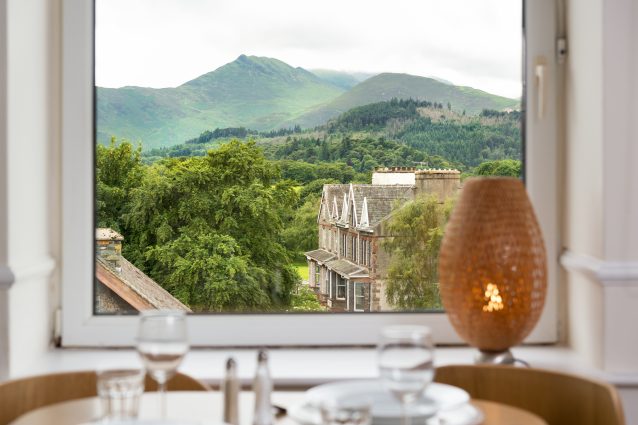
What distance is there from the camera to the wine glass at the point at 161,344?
50.8 inches

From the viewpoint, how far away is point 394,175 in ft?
7.98

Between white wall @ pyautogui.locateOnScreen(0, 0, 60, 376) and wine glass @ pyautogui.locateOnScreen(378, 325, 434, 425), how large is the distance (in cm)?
116

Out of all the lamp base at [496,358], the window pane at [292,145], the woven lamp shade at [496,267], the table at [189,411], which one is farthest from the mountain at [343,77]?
the table at [189,411]

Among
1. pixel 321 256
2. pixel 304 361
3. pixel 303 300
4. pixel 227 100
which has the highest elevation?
pixel 227 100

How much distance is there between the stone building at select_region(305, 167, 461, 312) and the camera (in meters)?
2.41

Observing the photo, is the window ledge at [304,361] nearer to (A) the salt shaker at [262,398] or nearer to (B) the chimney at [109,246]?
(B) the chimney at [109,246]

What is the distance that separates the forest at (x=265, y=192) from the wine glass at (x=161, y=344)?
3.57 ft

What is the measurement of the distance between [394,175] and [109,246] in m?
0.76

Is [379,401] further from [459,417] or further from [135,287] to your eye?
[135,287]

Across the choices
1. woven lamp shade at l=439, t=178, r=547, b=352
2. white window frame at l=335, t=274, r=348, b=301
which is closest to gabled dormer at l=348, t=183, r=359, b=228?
white window frame at l=335, t=274, r=348, b=301

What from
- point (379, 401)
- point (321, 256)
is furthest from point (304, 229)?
point (379, 401)

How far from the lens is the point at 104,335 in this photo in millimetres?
2350

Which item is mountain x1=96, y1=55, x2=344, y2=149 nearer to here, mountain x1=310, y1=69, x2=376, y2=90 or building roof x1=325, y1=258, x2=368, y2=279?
mountain x1=310, y1=69, x2=376, y2=90

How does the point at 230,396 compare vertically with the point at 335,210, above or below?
below
